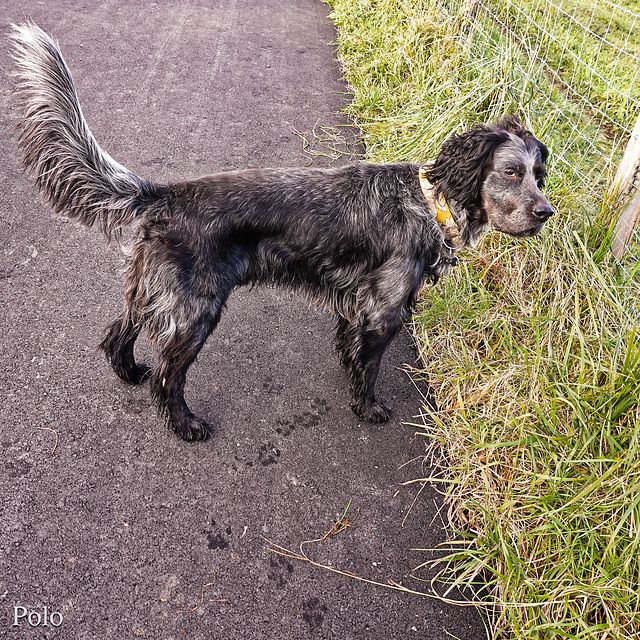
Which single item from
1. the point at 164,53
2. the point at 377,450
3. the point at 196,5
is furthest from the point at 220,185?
the point at 196,5

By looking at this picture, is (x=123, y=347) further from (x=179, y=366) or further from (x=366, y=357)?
(x=366, y=357)

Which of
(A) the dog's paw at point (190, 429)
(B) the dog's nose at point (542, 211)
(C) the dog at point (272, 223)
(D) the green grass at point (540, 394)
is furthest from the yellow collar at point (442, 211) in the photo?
(A) the dog's paw at point (190, 429)

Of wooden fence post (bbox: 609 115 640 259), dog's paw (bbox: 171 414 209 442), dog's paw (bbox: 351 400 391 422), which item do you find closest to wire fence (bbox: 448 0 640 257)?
wooden fence post (bbox: 609 115 640 259)

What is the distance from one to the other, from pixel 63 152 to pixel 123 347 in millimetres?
1122

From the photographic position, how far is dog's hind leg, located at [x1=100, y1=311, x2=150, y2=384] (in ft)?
9.81

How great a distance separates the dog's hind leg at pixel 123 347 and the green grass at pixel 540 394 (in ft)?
6.16

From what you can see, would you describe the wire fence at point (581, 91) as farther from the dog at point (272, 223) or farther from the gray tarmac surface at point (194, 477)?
the gray tarmac surface at point (194, 477)

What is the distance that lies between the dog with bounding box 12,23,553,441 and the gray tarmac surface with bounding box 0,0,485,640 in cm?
26

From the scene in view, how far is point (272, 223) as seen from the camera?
111 inches

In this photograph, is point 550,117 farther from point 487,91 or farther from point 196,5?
point 196,5

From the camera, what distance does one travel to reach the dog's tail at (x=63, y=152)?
2363mm

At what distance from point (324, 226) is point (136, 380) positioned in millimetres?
1492

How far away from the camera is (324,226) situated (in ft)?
9.61

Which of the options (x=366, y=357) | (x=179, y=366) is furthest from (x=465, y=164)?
(x=179, y=366)
